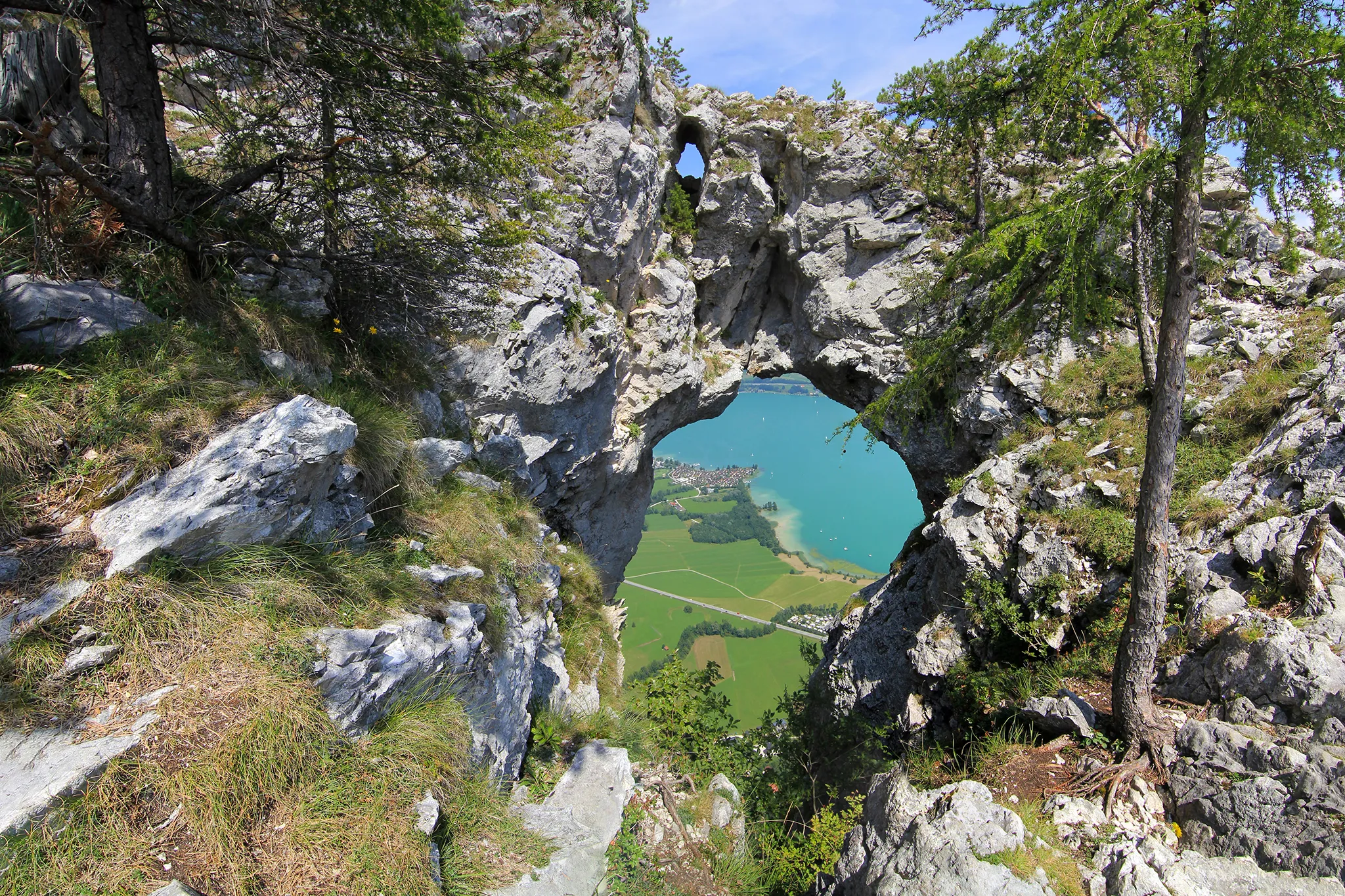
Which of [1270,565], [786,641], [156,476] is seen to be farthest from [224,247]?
[786,641]

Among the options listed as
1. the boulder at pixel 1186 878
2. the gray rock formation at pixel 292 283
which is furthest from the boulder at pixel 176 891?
the gray rock formation at pixel 292 283

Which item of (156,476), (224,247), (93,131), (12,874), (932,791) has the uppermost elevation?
(93,131)

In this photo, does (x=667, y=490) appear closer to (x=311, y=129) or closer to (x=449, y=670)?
(x=311, y=129)

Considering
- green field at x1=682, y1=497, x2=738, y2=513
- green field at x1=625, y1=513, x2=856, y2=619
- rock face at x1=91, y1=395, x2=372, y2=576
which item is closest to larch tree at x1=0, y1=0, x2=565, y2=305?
rock face at x1=91, y1=395, x2=372, y2=576

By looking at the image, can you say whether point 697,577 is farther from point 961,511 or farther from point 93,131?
point 93,131

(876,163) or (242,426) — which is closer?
(242,426)

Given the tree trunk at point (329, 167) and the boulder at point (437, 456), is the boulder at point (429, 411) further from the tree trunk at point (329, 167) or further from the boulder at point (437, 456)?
the tree trunk at point (329, 167)
